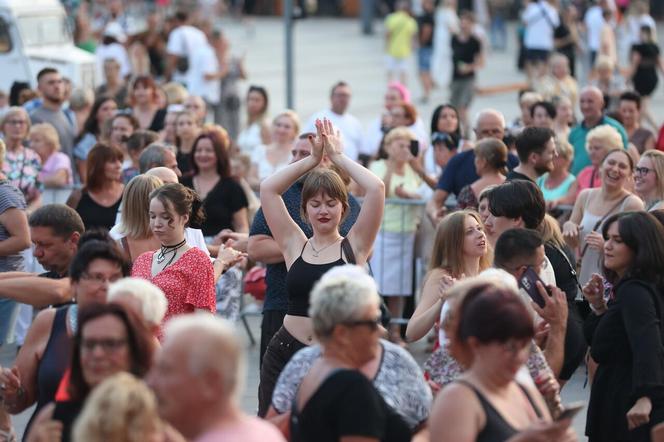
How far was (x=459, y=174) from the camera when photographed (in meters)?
10.7

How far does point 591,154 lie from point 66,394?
7055 millimetres

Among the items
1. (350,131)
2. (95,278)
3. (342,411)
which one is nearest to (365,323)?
(342,411)

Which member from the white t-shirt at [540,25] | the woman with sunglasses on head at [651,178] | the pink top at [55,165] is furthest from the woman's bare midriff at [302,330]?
the white t-shirt at [540,25]

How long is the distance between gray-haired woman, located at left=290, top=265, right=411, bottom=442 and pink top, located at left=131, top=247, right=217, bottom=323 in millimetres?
1964

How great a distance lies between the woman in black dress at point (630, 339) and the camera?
6113mm

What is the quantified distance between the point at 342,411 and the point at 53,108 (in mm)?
9798

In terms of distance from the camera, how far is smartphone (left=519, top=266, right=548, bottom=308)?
616 centimetres

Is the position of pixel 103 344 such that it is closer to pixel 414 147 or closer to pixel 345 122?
pixel 414 147

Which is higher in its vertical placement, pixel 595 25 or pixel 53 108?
pixel 595 25

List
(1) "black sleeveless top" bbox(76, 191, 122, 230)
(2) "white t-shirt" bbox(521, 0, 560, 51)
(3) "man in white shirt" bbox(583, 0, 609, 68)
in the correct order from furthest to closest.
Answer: (3) "man in white shirt" bbox(583, 0, 609, 68)
(2) "white t-shirt" bbox(521, 0, 560, 51)
(1) "black sleeveless top" bbox(76, 191, 122, 230)

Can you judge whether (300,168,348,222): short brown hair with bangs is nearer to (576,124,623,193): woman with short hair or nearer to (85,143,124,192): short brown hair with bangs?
(85,143,124,192): short brown hair with bangs

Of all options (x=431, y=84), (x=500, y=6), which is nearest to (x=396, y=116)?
(x=431, y=84)

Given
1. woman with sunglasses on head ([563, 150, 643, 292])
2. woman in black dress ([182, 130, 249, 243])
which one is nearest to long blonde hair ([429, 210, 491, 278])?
woman with sunglasses on head ([563, 150, 643, 292])

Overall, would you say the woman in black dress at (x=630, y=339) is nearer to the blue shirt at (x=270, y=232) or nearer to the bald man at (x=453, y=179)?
the blue shirt at (x=270, y=232)
